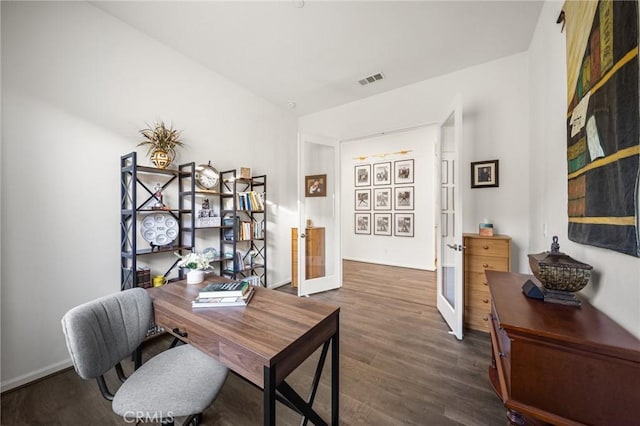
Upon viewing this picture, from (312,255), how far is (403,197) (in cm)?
276

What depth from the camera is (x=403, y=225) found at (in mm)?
5277

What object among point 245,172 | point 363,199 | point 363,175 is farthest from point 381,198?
point 245,172

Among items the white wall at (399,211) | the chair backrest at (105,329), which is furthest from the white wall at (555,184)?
the white wall at (399,211)

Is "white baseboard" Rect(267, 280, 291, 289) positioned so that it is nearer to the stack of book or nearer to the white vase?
the white vase

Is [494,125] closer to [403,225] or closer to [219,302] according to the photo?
[403,225]

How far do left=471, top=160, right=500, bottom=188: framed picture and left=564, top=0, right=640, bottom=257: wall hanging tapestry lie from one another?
1.47 metres

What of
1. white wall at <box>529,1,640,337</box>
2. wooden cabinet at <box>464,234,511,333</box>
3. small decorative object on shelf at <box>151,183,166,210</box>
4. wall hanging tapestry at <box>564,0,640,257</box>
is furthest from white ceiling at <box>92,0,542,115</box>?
wooden cabinet at <box>464,234,511,333</box>

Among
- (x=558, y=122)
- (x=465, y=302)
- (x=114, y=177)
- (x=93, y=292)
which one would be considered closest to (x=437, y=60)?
(x=558, y=122)

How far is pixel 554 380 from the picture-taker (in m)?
0.82

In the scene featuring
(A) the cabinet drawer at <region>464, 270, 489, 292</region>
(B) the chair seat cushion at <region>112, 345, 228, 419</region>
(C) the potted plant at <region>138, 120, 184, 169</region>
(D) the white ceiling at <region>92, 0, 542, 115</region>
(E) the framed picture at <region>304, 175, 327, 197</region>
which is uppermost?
(D) the white ceiling at <region>92, 0, 542, 115</region>

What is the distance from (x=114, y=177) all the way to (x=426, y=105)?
12.5 ft

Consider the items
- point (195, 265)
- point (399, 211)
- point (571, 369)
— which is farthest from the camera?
point (399, 211)

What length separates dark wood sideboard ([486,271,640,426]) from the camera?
0.74m

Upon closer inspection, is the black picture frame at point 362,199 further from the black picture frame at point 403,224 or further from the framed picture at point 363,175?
the black picture frame at point 403,224
